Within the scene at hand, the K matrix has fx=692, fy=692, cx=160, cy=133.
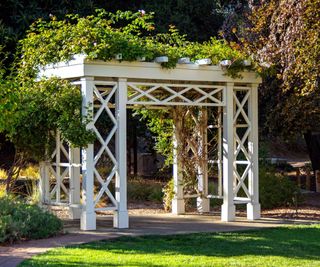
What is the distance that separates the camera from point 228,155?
13.6 m

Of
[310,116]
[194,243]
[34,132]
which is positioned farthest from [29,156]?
[310,116]

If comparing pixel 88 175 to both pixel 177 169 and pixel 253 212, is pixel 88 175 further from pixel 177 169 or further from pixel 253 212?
pixel 253 212

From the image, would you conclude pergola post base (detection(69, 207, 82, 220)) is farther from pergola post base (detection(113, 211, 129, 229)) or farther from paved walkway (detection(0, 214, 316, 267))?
pergola post base (detection(113, 211, 129, 229))

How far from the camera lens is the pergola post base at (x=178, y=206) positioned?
1493 cm

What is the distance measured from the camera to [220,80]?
531 inches

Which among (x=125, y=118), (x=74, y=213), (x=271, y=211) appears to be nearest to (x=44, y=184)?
(x=74, y=213)

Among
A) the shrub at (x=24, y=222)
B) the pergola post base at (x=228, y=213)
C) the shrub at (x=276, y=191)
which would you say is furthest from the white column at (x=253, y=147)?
the shrub at (x=24, y=222)

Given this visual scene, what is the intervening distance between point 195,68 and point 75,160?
2.97 meters

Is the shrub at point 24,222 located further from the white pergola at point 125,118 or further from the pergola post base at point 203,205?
the pergola post base at point 203,205

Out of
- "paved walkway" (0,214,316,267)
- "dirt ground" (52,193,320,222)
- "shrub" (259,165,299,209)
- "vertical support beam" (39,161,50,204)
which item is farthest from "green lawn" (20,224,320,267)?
"shrub" (259,165,299,209)

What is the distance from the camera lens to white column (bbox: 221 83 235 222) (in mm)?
13547

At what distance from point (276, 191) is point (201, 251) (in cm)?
648

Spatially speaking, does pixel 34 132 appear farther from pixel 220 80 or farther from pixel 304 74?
pixel 304 74

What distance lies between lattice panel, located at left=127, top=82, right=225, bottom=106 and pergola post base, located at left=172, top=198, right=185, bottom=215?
7.32ft
